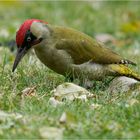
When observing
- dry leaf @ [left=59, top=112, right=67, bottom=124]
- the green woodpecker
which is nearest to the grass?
dry leaf @ [left=59, top=112, right=67, bottom=124]

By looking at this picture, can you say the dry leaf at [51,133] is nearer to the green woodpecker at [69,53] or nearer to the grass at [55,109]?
the grass at [55,109]

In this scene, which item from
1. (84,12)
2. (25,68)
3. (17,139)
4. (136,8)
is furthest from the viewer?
(136,8)

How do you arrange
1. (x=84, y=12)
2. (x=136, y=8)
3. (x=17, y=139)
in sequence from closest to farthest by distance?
(x=17, y=139)
(x=84, y=12)
(x=136, y=8)

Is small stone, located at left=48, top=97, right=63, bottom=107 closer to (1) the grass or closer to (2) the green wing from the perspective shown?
(1) the grass

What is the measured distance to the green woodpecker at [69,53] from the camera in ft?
21.0

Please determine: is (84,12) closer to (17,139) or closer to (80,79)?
(80,79)

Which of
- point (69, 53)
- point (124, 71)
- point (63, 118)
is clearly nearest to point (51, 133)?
point (63, 118)

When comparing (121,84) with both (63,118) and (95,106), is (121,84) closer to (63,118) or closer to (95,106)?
(95,106)

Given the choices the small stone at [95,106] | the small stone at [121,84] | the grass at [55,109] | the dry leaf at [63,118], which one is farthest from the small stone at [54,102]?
the small stone at [121,84]

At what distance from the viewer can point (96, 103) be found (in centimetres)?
557

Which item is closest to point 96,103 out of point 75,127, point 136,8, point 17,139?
point 75,127

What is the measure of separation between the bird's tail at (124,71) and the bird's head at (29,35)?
0.81 metres

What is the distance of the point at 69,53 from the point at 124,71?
2.04 ft

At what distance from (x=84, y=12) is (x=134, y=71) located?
4935mm
